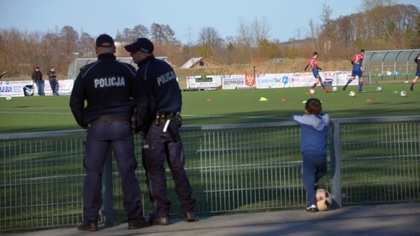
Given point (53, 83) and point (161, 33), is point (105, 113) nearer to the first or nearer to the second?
point (53, 83)

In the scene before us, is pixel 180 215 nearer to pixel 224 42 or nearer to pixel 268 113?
pixel 268 113

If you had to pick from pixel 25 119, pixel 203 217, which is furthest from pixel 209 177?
pixel 25 119

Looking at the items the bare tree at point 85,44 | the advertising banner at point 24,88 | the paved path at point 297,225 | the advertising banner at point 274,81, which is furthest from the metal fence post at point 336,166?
the bare tree at point 85,44

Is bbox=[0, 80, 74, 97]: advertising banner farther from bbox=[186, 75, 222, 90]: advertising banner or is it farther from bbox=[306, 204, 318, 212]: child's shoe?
bbox=[306, 204, 318, 212]: child's shoe

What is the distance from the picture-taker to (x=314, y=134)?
10.3 meters

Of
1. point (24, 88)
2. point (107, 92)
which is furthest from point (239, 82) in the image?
point (107, 92)

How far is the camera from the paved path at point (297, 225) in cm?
920

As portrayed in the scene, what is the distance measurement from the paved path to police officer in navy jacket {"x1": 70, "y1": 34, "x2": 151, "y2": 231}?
0.55 meters

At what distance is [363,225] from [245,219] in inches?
52.0

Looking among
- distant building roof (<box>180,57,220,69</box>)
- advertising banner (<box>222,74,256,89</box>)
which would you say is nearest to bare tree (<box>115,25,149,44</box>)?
distant building roof (<box>180,57,220,69</box>)

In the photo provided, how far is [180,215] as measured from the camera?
10.2 meters

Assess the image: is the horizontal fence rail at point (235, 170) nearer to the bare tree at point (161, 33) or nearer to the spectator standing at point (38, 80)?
the spectator standing at point (38, 80)

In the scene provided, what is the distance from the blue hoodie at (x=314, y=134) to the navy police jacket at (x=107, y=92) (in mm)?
2112

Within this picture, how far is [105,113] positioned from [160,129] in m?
0.69
